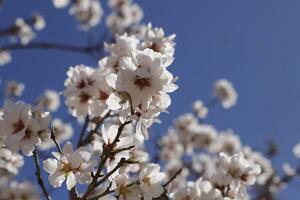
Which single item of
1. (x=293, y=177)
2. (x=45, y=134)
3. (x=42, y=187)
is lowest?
(x=42, y=187)

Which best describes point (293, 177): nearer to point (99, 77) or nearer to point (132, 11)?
point (132, 11)

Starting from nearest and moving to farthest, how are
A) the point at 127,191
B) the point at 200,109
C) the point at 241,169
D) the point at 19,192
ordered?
the point at 127,191 → the point at 241,169 → the point at 19,192 → the point at 200,109

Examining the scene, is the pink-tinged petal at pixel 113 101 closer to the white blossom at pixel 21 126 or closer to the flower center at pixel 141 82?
the flower center at pixel 141 82

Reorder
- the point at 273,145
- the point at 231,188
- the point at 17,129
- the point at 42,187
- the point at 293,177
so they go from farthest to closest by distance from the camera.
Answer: the point at 273,145, the point at 293,177, the point at 231,188, the point at 17,129, the point at 42,187

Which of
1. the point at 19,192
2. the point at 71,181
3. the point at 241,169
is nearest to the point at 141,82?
the point at 71,181

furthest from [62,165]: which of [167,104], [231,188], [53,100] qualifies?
[53,100]

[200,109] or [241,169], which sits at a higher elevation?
[200,109]

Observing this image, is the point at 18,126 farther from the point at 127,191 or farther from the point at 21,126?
the point at 127,191

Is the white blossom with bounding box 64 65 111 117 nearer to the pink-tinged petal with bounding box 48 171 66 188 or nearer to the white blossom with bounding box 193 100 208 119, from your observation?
the pink-tinged petal with bounding box 48 171 66 188

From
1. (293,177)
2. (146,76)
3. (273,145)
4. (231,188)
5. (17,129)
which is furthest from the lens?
(273,145)
